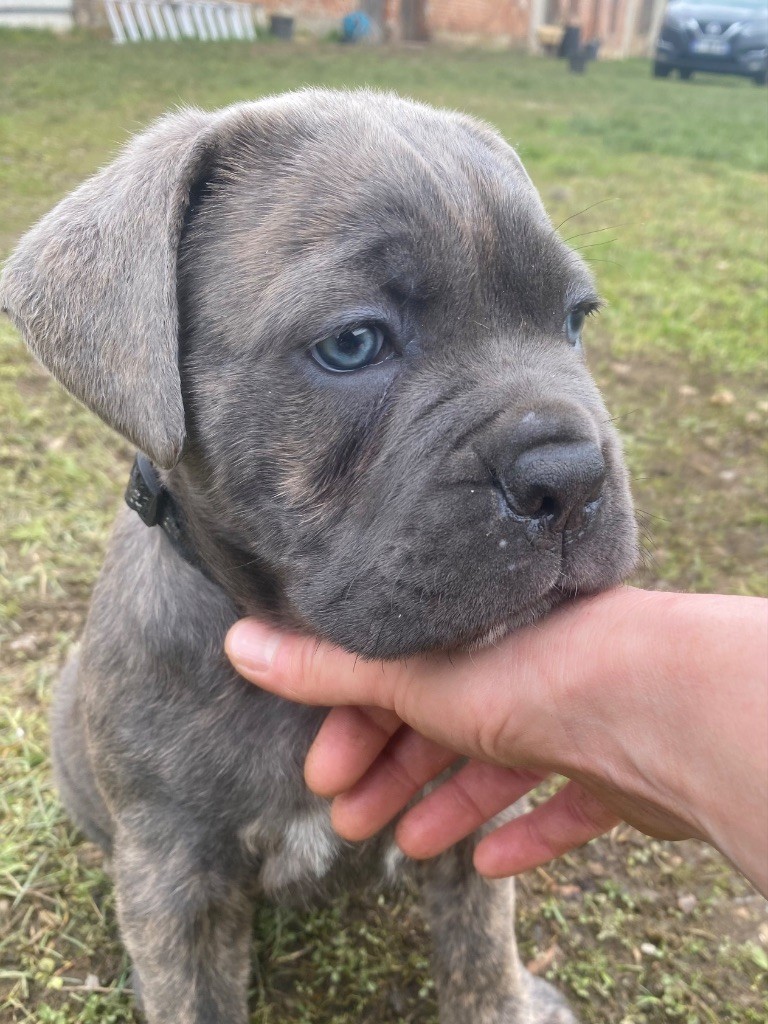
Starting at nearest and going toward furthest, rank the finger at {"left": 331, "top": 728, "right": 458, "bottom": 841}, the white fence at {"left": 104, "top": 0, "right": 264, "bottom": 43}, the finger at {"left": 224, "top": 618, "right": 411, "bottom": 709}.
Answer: the finger at {"left": 224, "top": 618, "right": 411, "bottom": 709}, the finger at {"left": 331, "top": 728, "right": 458, "bottom": 841}, the white fence at {"left": 104, "top": 0, "right": 264, "bottom": 43}

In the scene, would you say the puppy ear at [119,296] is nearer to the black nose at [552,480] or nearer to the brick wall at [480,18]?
the black nose at [552,480]

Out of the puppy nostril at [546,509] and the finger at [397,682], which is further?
the finger at [397,682]

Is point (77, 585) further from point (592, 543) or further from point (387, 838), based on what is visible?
point (592, 543)

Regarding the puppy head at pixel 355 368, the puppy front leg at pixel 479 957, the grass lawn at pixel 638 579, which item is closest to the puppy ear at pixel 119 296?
the puppy head at pixel 355 368

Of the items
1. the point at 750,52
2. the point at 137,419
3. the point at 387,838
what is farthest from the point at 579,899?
the point at 750,52

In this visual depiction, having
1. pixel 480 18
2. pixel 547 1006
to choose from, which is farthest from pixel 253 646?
pixel 480 18

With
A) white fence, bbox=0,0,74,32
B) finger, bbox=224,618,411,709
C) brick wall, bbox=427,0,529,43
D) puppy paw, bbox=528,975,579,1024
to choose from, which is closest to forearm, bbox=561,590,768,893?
finger, bbox=224,618,411,709

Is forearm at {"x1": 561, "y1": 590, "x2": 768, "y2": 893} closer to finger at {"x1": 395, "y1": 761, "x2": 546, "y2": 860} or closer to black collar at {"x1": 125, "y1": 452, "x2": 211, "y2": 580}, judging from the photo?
finger at {"x1": 395, "y1": 761, "x2": 546, "y2": 860}
